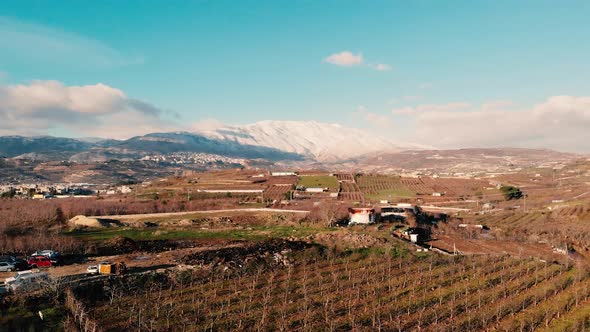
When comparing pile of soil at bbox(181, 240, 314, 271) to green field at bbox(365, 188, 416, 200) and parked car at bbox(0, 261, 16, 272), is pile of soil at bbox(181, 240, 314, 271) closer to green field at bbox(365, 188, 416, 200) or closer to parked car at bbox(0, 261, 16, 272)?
parked car at bbox(0, 261, 16, 272)

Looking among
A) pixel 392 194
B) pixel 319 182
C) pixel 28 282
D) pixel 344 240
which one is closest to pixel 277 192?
pixel 319 182

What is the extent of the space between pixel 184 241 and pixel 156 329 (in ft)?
81.5

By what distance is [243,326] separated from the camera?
19.8m

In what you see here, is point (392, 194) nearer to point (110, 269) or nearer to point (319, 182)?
point (319, 182)

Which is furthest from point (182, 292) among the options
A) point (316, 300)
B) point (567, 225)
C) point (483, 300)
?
point (567, 225)

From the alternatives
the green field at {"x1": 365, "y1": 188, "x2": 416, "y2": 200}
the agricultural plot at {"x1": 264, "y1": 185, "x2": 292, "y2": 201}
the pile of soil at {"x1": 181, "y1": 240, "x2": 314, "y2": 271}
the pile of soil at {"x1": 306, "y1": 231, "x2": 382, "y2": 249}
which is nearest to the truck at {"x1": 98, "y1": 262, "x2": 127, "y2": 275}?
the pile of soil at {"x1": 181, "y1": 240, "x2": 314, "y2": 271}

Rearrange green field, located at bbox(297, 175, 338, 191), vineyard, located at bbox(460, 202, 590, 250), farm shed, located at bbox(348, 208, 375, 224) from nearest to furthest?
1. vineyard, located at bbox(460, 202, 590, 250)
2. farm shed, located at bbox(348, 208, 375, 224)
3. green field, located at bbox(297, 175, 338, 191)

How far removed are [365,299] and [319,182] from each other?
308 ft

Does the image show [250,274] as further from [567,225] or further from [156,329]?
[567,225]

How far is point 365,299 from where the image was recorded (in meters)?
23.8

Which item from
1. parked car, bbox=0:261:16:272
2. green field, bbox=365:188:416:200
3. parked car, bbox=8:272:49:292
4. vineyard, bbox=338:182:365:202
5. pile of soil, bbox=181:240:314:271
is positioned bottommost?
green field, bbox=365:188:416:200

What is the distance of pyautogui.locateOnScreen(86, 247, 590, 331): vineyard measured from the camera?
20312mm

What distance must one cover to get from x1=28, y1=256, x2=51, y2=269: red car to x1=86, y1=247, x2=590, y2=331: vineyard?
10.1m

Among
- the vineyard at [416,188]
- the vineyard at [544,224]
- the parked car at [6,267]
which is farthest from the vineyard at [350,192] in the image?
the parked car at [6,267]
